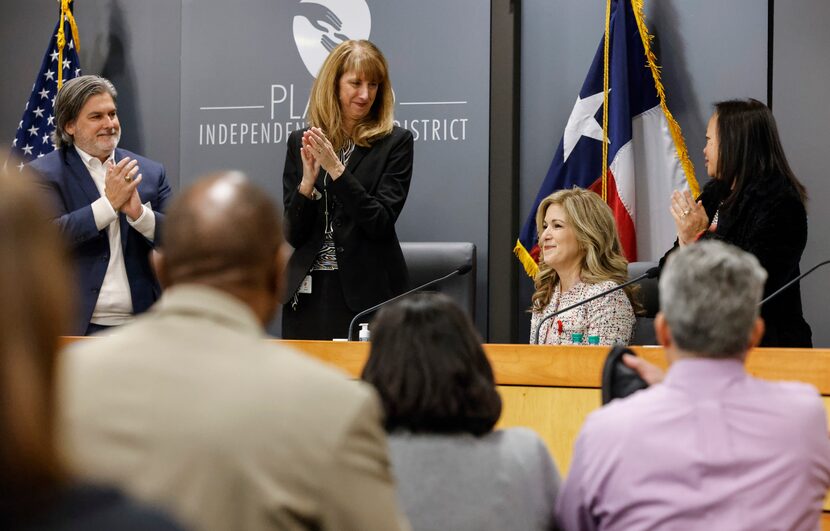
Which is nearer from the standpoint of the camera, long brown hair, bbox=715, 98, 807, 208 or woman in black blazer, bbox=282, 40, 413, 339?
long brown hair, bbox=715, 98, 807, 208

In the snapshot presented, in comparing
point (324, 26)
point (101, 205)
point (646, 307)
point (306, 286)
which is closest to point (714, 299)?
point (306, 286)

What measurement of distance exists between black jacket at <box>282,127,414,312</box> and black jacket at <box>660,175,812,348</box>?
45.2 inches

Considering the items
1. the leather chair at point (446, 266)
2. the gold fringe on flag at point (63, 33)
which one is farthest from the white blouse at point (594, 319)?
the gold fringe on flag at point (63, 33)

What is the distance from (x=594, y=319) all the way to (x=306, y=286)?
3.45ft

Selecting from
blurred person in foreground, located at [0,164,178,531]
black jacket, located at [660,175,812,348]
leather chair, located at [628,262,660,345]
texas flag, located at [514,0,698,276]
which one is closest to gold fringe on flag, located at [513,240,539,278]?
texas flag, located at [514,0,698,276]

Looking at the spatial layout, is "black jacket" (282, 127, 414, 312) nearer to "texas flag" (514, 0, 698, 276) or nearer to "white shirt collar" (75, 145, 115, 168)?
"white shirt collar" (75, 145, 115, 168)

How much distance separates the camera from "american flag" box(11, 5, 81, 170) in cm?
579

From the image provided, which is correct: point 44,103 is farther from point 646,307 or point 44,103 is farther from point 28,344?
point 28,344

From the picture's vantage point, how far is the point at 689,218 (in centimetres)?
394

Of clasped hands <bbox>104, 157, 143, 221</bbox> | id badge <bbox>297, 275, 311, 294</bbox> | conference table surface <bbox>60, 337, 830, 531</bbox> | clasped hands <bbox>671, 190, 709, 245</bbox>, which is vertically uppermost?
clasped hands <bbox>104, 157, 143, 221</bbox>

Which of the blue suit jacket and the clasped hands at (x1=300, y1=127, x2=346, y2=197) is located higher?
the clasped hands at (x1=300, y1=127, x2=346, y2=197)

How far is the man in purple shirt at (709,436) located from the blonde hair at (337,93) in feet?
8.13

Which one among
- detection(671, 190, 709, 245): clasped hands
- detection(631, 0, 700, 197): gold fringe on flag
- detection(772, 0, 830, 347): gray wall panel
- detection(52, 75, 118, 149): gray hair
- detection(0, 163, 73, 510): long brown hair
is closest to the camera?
detection(0, 163, 73, 510): long brown hair

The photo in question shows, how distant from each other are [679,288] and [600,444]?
0.28 metres
